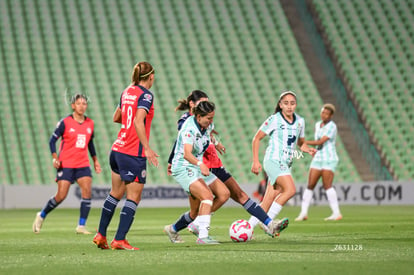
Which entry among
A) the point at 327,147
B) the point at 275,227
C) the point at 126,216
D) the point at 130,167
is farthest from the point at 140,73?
the point at 327,147

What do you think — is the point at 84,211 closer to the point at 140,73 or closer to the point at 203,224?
the point at 203,224

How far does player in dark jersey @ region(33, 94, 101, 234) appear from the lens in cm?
1166

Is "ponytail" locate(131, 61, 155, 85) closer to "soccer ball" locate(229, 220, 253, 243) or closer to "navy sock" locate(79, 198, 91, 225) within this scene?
"soccer ball" locate(229, 220, 253, 243)

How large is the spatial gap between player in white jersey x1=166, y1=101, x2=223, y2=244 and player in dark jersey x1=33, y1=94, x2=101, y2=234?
10.8 feet

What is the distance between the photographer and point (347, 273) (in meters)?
5.65

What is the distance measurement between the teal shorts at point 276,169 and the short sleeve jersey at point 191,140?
1374mm

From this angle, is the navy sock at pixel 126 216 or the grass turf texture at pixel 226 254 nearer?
the grass turf texture at pixel 226 254

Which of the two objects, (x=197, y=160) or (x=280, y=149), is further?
(x=280, y=149)

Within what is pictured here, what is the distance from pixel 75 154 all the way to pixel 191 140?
3.94 m

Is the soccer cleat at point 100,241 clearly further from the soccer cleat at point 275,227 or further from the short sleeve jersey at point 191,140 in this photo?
the soccer cleat at point 275,227

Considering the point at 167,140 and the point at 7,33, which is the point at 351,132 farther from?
the point at 7,33

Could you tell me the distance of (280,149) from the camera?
985 centimetres

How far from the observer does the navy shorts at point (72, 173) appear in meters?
11.7

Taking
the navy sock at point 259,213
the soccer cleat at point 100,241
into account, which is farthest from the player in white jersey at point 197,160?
the soccer cleat at point 100,241
